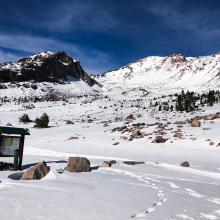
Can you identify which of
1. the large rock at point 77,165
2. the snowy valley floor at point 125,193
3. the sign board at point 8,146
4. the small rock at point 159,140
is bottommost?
the snowy valley floor at point 125,193

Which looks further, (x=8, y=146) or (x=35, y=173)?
(x=8, y=146)

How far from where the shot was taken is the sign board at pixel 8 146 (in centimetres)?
1797

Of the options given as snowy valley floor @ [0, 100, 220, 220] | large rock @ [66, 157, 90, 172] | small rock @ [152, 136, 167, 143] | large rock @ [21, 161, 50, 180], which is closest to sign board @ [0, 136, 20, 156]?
snowy valley floor @ [0, 100, 220, 220]

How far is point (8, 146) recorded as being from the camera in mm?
18125

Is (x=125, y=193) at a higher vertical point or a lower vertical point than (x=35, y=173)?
lower

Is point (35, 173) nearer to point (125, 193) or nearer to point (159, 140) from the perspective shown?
point (125, 193)

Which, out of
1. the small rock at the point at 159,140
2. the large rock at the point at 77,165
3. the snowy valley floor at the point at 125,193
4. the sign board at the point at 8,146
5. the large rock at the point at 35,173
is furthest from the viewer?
the small rock at the point at 159,140

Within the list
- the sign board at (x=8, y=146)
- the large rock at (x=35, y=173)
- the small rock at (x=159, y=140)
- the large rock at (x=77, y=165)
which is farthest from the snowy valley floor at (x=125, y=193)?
the small rock at (x=159, y=140)

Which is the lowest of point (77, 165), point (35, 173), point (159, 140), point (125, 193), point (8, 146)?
point (125, 193)

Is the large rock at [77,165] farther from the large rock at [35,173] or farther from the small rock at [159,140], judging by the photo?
the small rock at [159,140]

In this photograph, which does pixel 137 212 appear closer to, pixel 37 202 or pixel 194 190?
pixel 37 202

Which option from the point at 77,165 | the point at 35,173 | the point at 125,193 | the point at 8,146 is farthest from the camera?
the point at 8,146

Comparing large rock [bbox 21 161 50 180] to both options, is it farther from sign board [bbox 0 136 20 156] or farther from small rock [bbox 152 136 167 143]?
small rock [bbox 152 136 167 143]

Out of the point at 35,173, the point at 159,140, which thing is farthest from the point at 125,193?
the point at 159,140
